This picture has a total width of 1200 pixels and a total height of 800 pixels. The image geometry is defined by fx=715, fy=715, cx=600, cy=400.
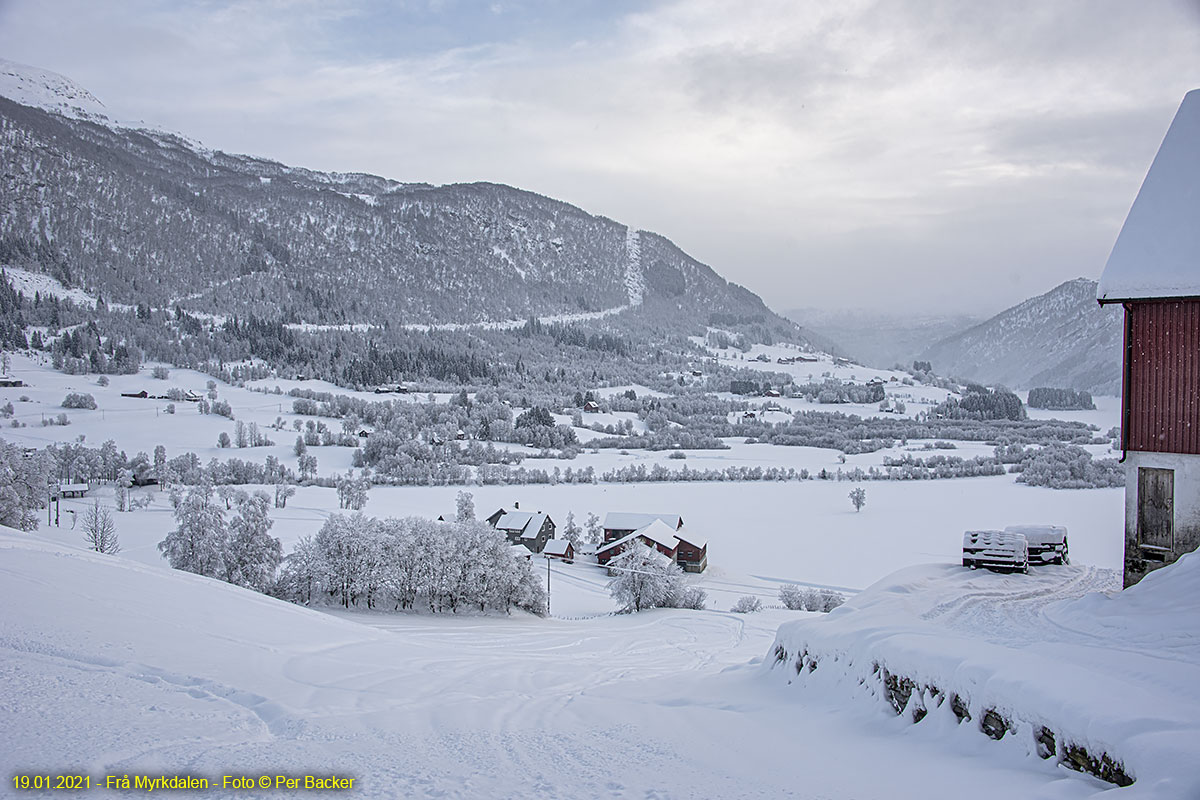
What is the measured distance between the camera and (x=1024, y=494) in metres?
60.1

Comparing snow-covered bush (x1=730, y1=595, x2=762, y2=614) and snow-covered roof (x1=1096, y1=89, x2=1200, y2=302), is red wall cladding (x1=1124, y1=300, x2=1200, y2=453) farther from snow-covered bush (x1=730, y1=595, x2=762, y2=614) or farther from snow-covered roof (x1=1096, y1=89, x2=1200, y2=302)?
snow-covered bush (x1=730, y1=595, x2=762, y2=614)

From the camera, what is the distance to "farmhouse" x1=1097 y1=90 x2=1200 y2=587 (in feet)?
35.2

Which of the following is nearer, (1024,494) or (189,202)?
(1024,494)

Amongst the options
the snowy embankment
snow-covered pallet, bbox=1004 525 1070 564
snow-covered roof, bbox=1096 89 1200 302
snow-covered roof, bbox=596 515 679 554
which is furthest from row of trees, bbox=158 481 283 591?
snow-covered roof, bbox=1096 89 1200 302

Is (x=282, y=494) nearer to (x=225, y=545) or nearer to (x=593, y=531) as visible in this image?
(x=593, y=531)

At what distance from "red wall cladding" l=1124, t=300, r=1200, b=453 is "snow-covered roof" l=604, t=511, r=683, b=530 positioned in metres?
36.8

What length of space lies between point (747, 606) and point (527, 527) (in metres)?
20.9

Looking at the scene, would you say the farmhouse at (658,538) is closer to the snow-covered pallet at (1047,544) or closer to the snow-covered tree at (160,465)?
the snow-covered pallet at (1047,544)

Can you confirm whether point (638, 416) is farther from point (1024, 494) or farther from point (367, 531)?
point (367, 531)

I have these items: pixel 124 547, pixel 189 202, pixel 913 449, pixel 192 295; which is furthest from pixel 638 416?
pixel 189 202

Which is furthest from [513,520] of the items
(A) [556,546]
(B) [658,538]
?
(B) [658,538]

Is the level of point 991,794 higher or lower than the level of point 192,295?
lower

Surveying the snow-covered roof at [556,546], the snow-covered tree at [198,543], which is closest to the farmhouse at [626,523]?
the snow-covered roof at [556,546]

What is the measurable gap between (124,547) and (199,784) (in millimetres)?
40985
